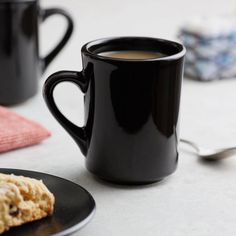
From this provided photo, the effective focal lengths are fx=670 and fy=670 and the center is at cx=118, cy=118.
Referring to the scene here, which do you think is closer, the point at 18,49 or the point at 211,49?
the point at 18,49

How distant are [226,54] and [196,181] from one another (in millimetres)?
515

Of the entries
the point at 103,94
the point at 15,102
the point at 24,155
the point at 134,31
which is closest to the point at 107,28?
the point at 134,31

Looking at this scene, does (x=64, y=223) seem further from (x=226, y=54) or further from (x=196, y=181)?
(x=226, y=54)

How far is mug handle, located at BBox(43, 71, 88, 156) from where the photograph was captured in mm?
778

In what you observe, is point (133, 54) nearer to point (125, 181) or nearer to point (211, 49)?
point (125, 181)

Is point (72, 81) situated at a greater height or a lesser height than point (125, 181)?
greater

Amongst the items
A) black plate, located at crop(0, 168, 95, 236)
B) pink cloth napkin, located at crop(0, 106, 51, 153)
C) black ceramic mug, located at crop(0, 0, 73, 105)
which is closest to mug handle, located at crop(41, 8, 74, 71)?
black ceramic mug, located at crop(0, 0, 73, 105)

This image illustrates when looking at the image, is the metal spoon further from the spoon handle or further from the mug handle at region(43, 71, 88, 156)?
the mug handle at region(43, 71, 88, 156)

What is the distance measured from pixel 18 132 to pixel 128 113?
0.72ft

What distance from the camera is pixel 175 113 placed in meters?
0.78

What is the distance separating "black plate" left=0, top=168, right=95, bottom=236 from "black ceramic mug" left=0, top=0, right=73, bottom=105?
13.7 inches

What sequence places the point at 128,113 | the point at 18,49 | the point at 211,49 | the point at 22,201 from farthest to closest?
1. the point at 211,49
2. the point at 18,49
3. the point at 128,113
4. the point at 22,201

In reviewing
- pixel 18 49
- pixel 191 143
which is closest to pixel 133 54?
pixel 191 143

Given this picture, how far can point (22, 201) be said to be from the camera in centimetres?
65
